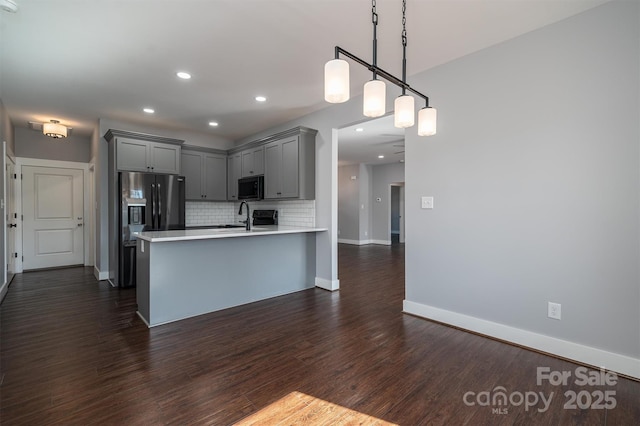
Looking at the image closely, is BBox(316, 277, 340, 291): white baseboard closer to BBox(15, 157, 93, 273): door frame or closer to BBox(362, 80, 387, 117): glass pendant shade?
BBox(362, 80, 387, 117): glass pendant shade

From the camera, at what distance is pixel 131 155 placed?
188 inches

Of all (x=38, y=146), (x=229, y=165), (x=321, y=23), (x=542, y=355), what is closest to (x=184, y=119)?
(x=229, y=165)

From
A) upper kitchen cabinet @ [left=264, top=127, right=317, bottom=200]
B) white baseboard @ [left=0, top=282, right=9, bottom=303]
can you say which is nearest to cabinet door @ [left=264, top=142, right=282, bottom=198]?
upper kitchen cabinet @ [left=264, top=127, right=317, bottom=200]

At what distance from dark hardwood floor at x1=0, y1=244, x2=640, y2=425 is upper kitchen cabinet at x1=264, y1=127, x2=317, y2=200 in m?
1.77

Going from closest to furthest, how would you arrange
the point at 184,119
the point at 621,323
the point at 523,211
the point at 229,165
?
the point at 621,323
the point at 523,211
the point at 184,119
the point at 229,165

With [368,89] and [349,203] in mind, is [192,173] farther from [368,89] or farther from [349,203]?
[349,203]

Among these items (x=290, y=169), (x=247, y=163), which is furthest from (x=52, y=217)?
(x=290, y=169)

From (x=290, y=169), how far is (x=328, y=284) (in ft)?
5.95

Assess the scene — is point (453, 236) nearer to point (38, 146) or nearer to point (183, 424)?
point (183, 424)

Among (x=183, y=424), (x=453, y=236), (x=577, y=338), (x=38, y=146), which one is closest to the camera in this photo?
(x=183, y=424)

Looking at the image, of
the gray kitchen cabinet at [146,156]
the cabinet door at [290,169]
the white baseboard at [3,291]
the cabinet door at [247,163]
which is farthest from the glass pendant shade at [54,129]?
the cabinet door at [290,169]

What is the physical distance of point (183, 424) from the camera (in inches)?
64.9

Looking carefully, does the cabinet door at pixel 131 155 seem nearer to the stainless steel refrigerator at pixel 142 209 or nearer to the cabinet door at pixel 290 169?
the stainless steel refrigerator at pixel 142 209

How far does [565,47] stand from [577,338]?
2280 millimetres
